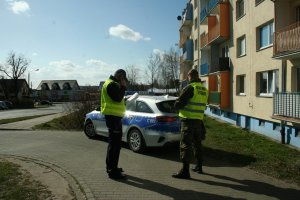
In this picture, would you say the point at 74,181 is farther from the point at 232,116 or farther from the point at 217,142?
the point at 232,116

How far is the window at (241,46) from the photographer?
21625mm

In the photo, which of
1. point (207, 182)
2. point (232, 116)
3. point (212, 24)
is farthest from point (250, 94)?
point (207, 182)

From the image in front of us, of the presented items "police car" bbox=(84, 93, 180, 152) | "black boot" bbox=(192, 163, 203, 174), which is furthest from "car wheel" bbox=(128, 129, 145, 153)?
"black boot" bbox=(192, 163, 203, 174)

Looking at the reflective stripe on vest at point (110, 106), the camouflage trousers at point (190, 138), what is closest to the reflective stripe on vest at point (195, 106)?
the camouflage trousers at point (190, 138)

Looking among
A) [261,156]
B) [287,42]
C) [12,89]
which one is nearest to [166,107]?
[261,156]

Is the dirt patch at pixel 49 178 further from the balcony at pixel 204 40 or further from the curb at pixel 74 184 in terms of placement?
the balcony at pixel 204 40

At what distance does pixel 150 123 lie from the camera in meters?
10.2

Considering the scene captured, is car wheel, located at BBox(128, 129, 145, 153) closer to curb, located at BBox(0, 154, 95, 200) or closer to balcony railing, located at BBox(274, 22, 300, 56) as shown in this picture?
curb, located at BBox(0, 154, 95, 200)

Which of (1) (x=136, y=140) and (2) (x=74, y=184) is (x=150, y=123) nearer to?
(1) (x=136, y=140)

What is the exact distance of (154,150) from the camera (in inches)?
431

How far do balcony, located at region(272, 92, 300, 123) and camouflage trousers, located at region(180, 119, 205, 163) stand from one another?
5.82 metres

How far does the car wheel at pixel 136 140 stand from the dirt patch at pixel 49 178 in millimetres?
2797

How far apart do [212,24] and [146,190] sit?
78.8ft

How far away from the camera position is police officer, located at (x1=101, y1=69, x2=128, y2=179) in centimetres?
752
